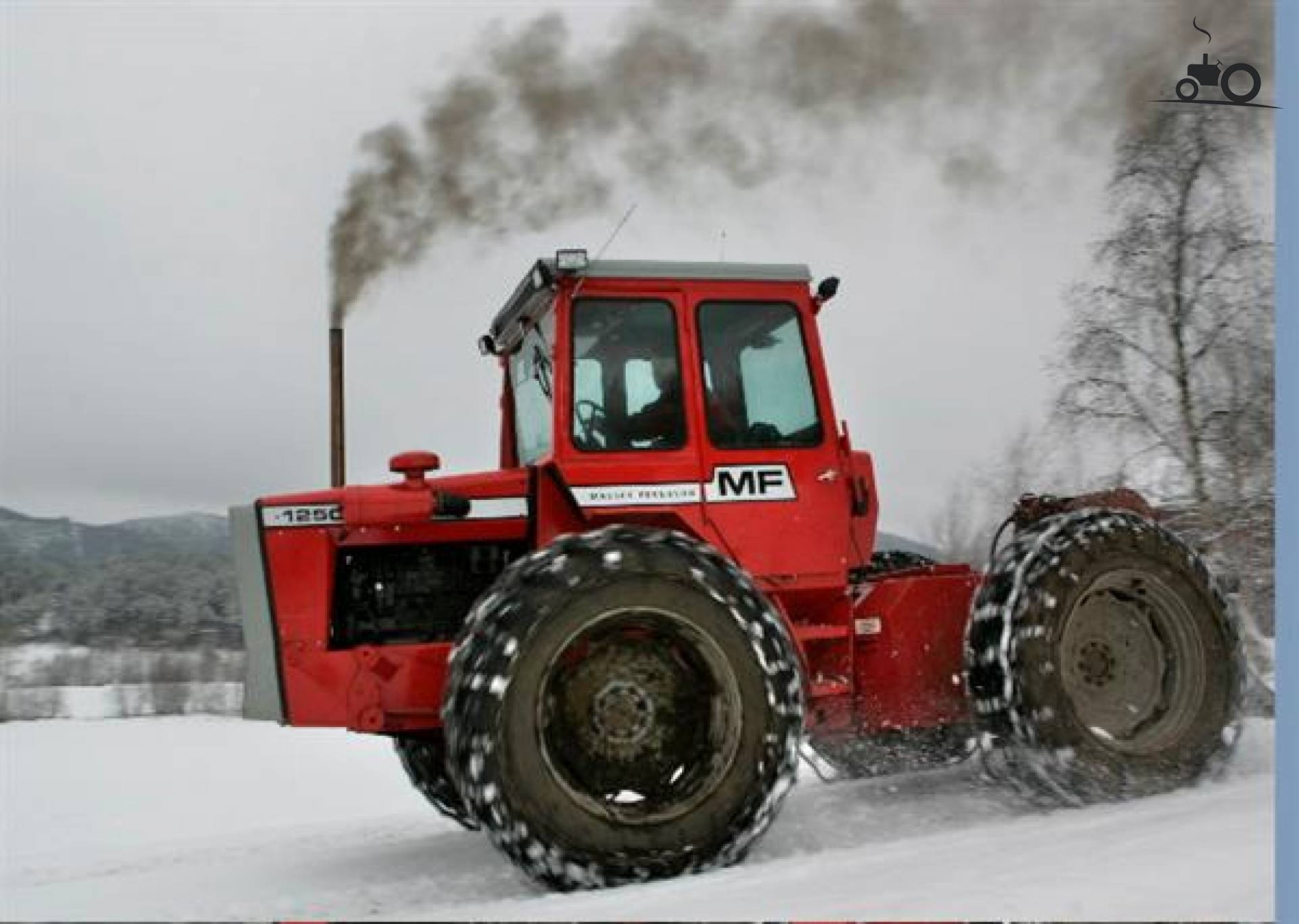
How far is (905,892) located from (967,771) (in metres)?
3.21

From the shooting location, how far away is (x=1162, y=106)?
12.2 m

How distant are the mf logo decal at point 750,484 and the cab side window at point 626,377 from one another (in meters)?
0.25

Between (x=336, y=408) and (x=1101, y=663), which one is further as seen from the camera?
(x=336, y=408)

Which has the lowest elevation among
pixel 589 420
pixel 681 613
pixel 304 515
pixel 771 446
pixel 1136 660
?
pixel 1136 660

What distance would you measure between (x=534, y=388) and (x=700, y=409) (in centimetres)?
92

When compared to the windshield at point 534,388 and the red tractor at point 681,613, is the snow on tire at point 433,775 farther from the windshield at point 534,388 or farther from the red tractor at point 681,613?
the windshield at point 534,388

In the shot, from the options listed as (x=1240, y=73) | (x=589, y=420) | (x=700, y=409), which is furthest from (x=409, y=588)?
(x=1240, y=73)

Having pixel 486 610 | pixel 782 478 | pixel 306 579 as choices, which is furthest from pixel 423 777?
pixel 782 478

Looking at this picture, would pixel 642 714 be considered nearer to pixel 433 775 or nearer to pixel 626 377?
pixel 626 377

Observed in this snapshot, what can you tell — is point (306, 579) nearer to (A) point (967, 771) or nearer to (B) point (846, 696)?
(B) point (846, 696)

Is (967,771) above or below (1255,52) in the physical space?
below

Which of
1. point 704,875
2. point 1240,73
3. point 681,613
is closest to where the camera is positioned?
point 704,875

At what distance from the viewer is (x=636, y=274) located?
18.3 feet

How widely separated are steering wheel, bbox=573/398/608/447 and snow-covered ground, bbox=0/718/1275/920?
197 cm
